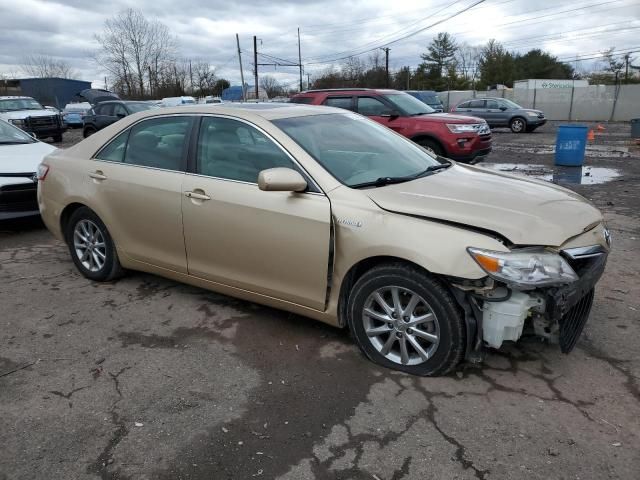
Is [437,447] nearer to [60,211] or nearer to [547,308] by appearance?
[547,308]

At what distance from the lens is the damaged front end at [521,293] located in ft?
9.01

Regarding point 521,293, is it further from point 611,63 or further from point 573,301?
point 611,63

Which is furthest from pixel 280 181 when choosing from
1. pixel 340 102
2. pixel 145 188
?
pixel 340 102

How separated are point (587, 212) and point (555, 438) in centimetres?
144

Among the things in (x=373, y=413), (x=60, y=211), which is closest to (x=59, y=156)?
(x=60, y=211)

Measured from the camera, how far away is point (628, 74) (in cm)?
5238

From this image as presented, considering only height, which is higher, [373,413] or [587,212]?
[587,212]

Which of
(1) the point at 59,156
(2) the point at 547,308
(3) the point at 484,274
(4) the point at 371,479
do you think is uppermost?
(1) the point at 59,156

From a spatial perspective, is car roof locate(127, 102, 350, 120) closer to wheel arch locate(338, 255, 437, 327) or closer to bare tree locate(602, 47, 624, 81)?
wheel arch locate(338, 255, 437, 327)

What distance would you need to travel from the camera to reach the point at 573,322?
3211mm

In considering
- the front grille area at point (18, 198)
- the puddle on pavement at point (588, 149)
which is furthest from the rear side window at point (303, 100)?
the puddle on pavement at point (588, 149)

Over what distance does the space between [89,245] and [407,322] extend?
10.4ft

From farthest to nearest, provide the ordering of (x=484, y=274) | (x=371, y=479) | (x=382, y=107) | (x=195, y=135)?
(x=382, y=107)
(x=195, y=135)
(x=484, y=274)
(x=371, y=479)

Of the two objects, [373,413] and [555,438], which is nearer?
[555,438]
